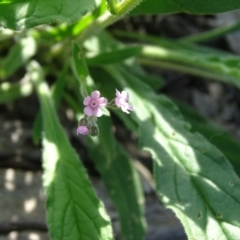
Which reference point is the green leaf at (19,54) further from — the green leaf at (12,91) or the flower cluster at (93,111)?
the flower cluster at (93,111)

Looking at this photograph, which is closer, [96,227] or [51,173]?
[96,227]

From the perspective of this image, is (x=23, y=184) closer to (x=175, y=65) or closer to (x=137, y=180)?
(x=137, y=180)

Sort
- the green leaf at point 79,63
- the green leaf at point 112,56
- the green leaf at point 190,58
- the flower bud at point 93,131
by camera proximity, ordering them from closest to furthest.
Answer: the flower bud at point 93,131 < the green leaf at point 79,63 < the green leaf at point 112,56 < the green leaf at point 190,58

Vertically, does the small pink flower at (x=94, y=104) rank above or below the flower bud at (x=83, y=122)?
above

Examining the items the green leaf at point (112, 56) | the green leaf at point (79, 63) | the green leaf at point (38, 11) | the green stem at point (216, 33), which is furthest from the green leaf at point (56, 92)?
the green stem at point (216, 33)

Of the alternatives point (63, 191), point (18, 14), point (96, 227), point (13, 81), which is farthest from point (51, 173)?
point (13, 81)

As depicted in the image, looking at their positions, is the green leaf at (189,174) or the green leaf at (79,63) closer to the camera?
the green leaf at (189,174)

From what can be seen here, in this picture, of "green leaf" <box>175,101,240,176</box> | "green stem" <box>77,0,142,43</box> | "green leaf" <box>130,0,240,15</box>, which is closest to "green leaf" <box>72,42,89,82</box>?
"green stem" <box>77,0,142,43</box>
